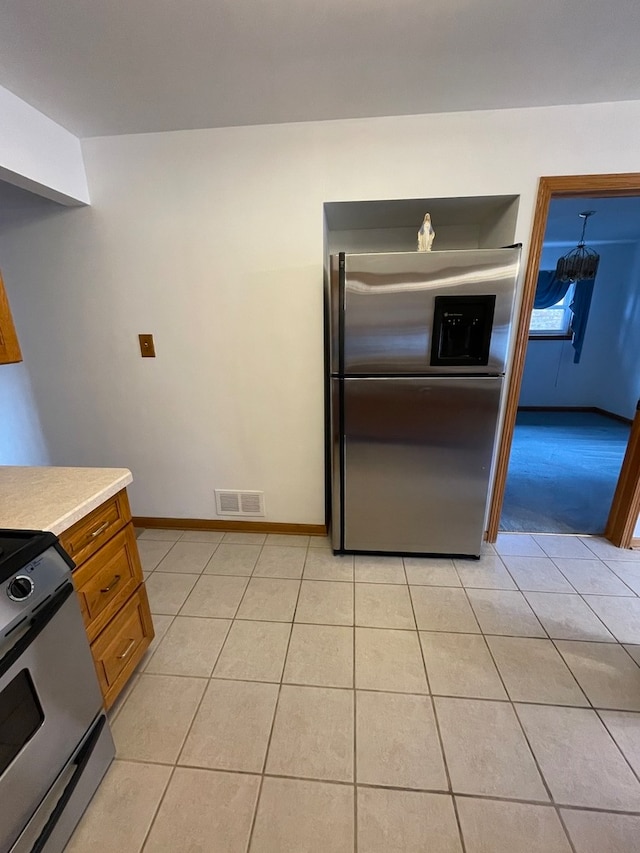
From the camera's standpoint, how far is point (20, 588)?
805mm

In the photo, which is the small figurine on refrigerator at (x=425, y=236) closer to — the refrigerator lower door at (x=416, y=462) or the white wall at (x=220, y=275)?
the white wall at (x=220, y=275)

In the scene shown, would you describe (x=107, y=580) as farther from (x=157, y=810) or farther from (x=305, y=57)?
(x=305, y=57)

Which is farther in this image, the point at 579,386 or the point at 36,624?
the point at 579,386

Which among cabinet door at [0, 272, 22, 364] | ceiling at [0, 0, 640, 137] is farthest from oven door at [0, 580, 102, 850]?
ceiling at [0, 0, 640, 137]

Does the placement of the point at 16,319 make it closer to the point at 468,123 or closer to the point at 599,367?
the point at 468,123

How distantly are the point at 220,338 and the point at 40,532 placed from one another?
1418mm

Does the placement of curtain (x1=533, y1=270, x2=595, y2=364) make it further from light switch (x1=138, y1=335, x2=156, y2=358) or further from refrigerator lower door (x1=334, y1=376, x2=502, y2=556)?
light switch (x1=138, y1=335, x2=156, y2=358)

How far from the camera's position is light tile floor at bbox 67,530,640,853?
3.22ft

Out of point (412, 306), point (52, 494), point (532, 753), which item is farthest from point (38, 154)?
point (532, 753)

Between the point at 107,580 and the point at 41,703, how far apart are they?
37cm

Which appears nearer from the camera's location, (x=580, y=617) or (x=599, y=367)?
(x=580, y=617)

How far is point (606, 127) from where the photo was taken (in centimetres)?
165

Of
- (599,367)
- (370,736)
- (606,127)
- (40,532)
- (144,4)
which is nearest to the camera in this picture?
(40,532)

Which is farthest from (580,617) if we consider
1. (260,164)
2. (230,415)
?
(260,164)
